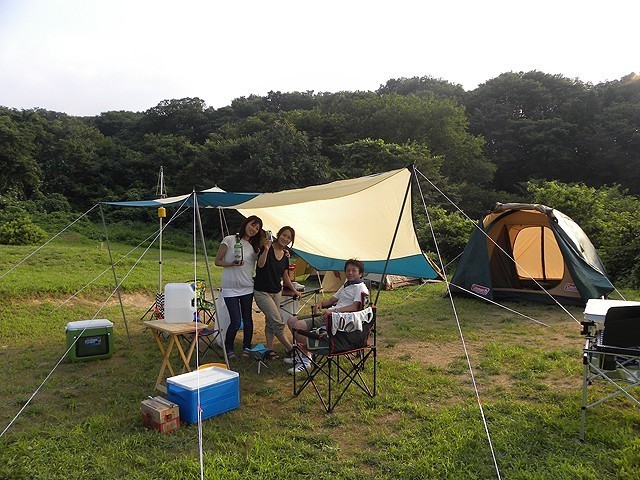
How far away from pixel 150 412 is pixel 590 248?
21.2ft

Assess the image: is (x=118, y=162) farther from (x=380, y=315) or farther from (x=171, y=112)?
(x=380, y=315)

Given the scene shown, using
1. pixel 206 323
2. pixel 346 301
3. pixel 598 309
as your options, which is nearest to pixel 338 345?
pixel 346 301

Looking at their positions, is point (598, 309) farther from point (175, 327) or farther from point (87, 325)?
point (87, 325)

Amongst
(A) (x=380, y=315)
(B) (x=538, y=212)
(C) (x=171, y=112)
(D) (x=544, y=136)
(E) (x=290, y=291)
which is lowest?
(A) (x=380, y=315)

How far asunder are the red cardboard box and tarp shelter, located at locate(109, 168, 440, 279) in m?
1.68

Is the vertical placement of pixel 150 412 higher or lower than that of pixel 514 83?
lower

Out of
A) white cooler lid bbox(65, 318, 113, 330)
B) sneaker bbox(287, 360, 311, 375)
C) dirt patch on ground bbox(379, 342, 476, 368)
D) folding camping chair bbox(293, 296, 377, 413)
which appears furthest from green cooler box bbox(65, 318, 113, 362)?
dirt patch on ground bbox(379, 342, 476, 368)

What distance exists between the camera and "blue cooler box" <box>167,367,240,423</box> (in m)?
2.93

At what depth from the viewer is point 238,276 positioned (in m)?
4.06

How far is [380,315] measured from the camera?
242 inches

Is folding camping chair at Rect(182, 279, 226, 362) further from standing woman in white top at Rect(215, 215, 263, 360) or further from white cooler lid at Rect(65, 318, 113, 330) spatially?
white cooler lid at Rect(65, 318, 113, 330)

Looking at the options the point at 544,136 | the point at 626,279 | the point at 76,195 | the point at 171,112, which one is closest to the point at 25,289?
the point at 626,279

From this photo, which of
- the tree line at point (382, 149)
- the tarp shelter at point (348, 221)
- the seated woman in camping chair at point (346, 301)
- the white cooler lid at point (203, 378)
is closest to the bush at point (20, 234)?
the tree line at point (382, 149)

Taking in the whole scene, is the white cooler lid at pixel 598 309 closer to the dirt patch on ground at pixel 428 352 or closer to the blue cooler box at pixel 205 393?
the dirt patch on ground at pixel 428 352
